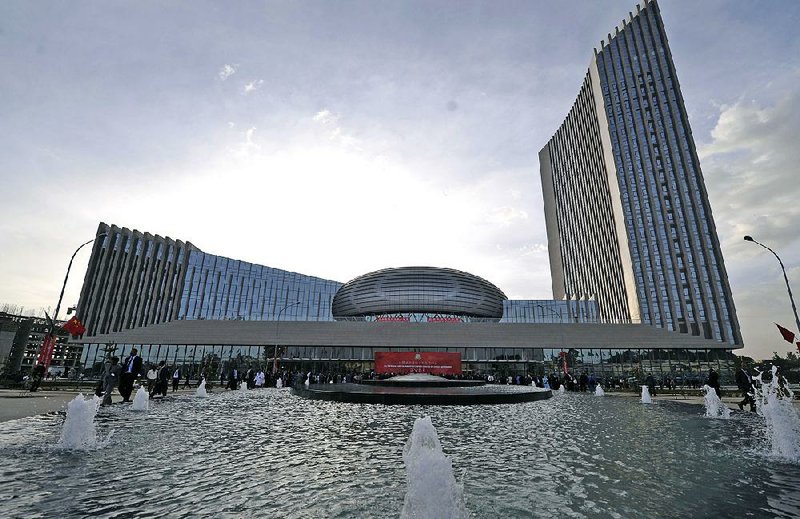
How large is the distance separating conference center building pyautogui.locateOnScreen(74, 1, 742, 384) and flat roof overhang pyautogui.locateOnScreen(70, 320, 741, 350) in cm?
17

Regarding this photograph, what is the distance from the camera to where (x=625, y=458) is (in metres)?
7.03

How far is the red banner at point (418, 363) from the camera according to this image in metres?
44.3

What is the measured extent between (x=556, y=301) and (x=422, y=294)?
31516 mm

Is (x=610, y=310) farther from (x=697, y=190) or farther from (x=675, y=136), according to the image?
(x=675, y=136)

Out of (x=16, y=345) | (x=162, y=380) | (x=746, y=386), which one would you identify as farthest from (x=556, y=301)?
(x=16, y=345)

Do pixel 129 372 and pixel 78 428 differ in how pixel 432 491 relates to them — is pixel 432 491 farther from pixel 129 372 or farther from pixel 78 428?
pixel 129 372

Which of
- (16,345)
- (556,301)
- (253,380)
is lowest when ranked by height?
(253,380)

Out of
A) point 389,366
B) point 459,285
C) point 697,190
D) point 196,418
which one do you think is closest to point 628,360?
point 389,366

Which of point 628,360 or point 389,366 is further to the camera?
point 628,360

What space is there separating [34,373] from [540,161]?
5130 inches

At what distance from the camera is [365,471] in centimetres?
589

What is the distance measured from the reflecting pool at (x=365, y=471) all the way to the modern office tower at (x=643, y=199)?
77186mm

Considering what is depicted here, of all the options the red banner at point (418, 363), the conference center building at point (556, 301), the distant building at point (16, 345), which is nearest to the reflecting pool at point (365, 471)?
the distant building at point (16, 345)

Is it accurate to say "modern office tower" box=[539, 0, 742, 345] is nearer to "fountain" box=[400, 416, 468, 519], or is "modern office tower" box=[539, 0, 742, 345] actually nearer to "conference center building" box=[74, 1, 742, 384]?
"conference center building" box=[74, 1, 742, 384]
